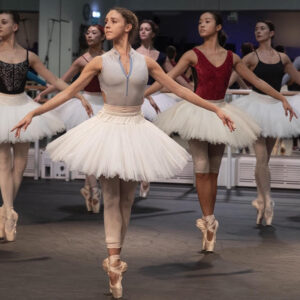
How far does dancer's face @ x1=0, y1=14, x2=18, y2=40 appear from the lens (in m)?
4.72

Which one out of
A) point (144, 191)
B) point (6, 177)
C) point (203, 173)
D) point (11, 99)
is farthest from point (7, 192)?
point (144, 191)

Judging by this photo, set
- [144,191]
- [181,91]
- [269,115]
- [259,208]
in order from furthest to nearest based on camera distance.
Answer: [144,191] < [259,208] < [269,115] < [181,91]

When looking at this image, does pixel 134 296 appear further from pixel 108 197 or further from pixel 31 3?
pixel 31 3

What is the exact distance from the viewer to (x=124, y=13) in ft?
11.7

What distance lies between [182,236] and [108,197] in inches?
63.3

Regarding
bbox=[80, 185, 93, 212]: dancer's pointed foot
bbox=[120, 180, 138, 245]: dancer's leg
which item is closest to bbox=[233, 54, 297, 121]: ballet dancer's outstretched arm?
bbox=[120, 180, 138, 245]: dancer's leg

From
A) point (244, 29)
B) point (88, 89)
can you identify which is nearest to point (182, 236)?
point (88, 89)

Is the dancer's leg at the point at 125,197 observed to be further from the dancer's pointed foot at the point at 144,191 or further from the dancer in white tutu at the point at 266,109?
the dancer's pointed foot at the point at 144,191

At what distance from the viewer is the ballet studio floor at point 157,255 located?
365cm

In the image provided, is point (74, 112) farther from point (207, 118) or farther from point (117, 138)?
point (117, 138)

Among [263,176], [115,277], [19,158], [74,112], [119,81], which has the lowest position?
[115,277]

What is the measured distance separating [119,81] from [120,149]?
313 mm

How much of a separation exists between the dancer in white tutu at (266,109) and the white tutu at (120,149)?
1.93 metres

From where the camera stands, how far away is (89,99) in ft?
19.1
